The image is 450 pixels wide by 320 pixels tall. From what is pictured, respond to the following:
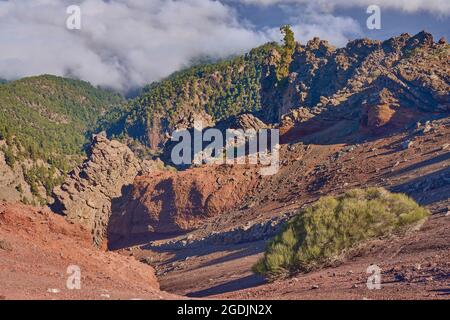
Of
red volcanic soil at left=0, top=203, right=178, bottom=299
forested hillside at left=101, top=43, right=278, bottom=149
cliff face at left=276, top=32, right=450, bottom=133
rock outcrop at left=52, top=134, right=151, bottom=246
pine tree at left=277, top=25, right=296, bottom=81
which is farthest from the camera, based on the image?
forested hillside at left=101, top=43, right=278, bottom=149

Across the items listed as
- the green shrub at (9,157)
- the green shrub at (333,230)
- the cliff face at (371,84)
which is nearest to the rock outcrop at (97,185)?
the cliff face at (371,84)

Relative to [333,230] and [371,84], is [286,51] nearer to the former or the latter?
[371,84]

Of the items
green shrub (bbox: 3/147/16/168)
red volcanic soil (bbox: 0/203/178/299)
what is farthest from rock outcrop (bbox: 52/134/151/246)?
red volcanic soil (bbox: 0/203/178/299)

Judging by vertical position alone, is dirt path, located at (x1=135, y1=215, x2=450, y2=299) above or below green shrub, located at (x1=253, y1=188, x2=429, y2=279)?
below

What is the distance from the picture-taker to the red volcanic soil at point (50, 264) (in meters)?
11.6

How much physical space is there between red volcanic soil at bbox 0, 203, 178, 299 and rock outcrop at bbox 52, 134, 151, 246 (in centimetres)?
1579

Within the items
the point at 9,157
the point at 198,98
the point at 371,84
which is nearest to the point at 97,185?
the point at 9,157

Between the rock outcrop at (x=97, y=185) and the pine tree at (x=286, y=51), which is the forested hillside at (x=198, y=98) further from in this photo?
the rock outcrop at (x=97, y=185)

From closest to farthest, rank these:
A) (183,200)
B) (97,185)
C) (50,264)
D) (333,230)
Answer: (50,264) → (333,230) → (183,200) → (97,185)

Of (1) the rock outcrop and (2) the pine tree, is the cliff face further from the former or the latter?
(1) the rock outcrop

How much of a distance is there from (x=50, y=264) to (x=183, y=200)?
72.2 ft

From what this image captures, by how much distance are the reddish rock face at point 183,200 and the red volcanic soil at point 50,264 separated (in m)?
13.9

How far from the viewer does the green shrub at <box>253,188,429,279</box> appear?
58.1 ft

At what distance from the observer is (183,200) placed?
124ft
